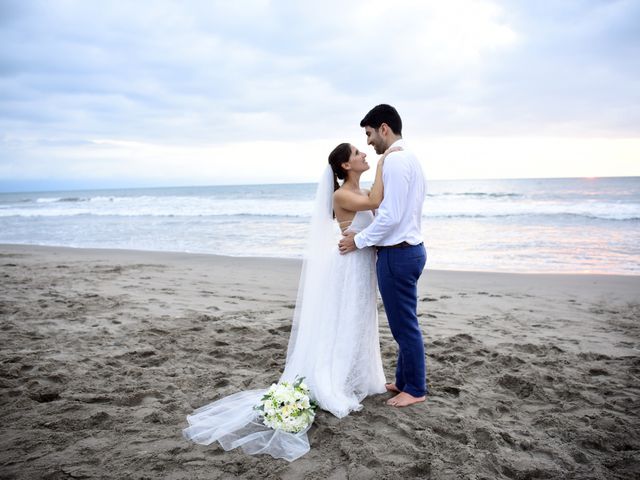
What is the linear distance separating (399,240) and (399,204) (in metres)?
0.29

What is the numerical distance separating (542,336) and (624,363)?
0.97 metres

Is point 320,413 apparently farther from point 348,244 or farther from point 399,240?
point 399,240

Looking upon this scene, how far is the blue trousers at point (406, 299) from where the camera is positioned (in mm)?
3469

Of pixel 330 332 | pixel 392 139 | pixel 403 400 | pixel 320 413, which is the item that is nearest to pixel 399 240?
pixel 392 139

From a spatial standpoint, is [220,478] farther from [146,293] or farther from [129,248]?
[129,248]

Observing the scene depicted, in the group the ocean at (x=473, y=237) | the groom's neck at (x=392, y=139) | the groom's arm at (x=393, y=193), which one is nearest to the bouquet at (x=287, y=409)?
the groom's arm at (x=393, y=193)

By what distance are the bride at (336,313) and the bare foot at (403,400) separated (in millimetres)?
212

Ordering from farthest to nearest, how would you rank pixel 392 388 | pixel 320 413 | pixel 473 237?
pixel 473 237, pixel 392 388, pixel 320 413

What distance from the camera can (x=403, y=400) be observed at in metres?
3.60

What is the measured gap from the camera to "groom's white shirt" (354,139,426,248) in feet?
11.0

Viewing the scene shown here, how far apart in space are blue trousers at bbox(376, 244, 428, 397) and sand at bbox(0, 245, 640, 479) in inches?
11.5

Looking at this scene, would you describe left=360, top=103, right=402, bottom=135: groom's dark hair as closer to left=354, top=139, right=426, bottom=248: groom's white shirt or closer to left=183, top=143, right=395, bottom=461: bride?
left=354, top=139, right=426, bottom=248: groom's white shirt

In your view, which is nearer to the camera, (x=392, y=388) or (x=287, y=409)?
(x=287, y=409)

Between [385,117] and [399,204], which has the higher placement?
[385,117]
